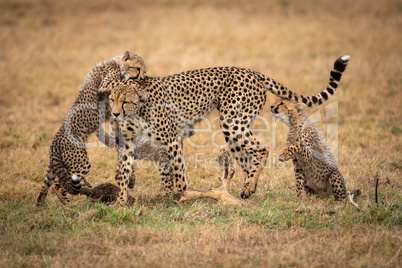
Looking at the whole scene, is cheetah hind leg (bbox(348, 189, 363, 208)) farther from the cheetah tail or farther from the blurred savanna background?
the cheetah tail

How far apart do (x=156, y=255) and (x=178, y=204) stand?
4.74 feet

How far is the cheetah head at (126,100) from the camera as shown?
571 cm

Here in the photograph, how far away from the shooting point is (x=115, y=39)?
15.0m

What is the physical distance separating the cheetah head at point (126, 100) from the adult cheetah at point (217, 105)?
18 cm

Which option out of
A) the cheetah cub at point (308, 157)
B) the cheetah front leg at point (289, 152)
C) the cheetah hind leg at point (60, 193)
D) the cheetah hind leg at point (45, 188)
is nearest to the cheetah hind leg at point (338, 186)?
the cheetah cub at point (308, 157)

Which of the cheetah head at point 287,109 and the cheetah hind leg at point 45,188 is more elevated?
the cheetah head at point 287,109

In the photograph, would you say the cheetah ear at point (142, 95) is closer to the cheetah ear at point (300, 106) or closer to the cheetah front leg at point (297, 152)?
the cheetah front leg at point (297, 152)

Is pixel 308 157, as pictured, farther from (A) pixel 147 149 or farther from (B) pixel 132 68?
(B) pixel 132 68

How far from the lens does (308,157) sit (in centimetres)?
611

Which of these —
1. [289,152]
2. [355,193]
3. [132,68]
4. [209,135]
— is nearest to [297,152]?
[289,152]

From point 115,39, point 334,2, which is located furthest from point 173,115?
point 334,2

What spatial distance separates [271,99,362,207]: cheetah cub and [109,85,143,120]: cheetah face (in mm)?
1584

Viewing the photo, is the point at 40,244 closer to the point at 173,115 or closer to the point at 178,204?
the point at 178,204

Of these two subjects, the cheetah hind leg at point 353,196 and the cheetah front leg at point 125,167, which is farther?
the cheetah front leg at point 125,167
